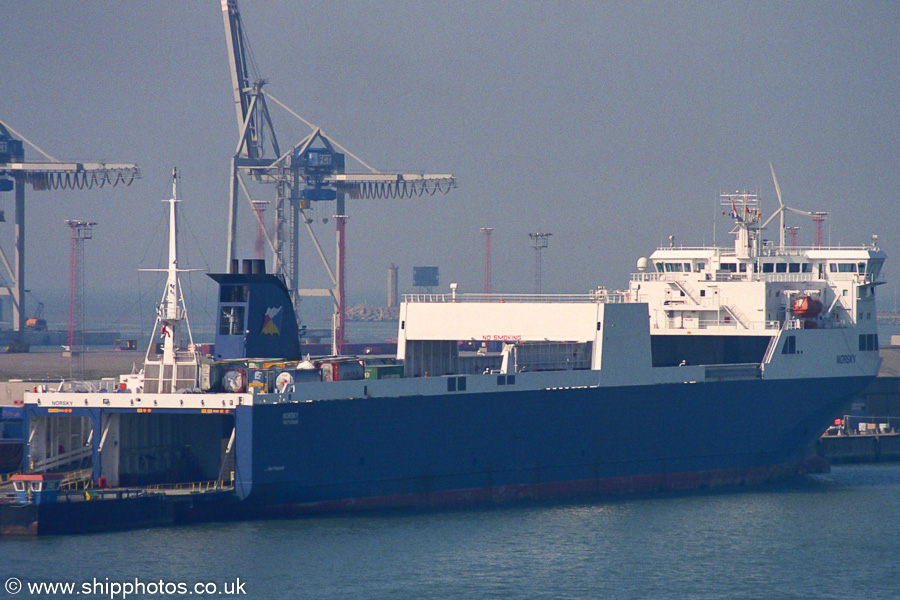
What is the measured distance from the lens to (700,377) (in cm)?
3800

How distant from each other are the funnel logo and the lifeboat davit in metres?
17.2

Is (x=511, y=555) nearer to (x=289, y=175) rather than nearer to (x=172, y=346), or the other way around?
(x=172, y=346)

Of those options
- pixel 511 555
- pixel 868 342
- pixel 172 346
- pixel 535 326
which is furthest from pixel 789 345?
pixel 172 346

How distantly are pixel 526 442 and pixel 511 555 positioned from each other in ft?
21.0

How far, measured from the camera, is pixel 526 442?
34.6 meters

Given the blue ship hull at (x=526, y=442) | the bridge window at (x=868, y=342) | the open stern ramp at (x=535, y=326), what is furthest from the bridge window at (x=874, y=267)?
the open stern ramp at (x=535, y=326)

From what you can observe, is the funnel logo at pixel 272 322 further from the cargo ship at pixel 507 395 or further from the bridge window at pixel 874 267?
the bridge window at pixel 874 267

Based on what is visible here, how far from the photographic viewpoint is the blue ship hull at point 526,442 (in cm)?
3047

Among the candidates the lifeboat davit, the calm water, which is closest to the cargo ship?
the lifeboat davit

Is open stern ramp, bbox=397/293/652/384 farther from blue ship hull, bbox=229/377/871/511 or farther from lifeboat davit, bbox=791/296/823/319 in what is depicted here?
lifeboat davit, bbox=791/296/823/319

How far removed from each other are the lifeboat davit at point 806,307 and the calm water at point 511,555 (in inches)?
316

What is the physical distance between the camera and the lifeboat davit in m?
40.3

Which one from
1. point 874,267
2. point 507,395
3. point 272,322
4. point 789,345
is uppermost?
point 874,267

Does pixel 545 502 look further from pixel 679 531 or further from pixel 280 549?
pixel 280 549
